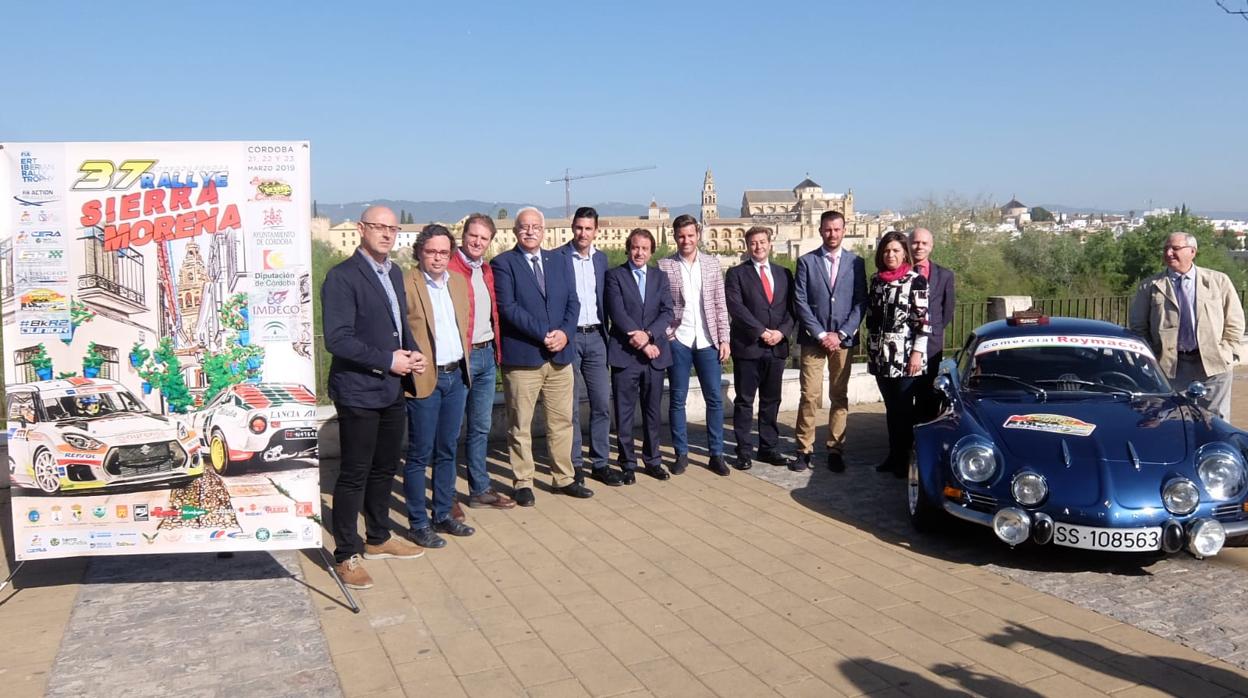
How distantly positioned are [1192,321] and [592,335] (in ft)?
15.3

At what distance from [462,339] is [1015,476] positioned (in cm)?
351

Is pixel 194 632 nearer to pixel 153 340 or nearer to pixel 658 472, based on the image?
pixel 153 340

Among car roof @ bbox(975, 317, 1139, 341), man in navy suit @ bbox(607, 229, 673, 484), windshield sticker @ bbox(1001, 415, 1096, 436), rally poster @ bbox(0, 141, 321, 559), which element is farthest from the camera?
man in navy suit @ bbox(607, 229, 673, 484)

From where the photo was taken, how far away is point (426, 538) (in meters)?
6.02

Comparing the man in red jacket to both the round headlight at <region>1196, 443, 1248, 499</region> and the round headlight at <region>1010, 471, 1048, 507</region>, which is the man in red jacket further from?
the round headlight at <region>1196, 443, 1248, 499</region>

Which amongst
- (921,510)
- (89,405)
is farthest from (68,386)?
(921,510)

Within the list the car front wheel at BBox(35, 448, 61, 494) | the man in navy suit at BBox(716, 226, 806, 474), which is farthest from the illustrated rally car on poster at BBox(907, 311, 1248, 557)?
the car front wheel at BBox(35, 448, 61, 494)

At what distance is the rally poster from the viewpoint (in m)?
4.74

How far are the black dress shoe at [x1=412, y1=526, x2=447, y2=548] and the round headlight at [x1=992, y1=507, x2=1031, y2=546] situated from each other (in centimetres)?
337

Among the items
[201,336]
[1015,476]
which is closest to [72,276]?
[201,336]

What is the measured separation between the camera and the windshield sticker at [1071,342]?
671 cm

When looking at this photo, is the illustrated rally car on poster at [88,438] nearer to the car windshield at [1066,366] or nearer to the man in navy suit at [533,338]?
the man in navy suit at [533,338]

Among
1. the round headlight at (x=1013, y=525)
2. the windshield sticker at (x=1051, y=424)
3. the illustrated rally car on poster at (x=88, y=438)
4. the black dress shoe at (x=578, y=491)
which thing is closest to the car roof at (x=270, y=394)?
the illustrated rally car on poster at (x=88, y=438)

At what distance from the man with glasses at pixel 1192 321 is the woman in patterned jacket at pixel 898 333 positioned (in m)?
1.73
